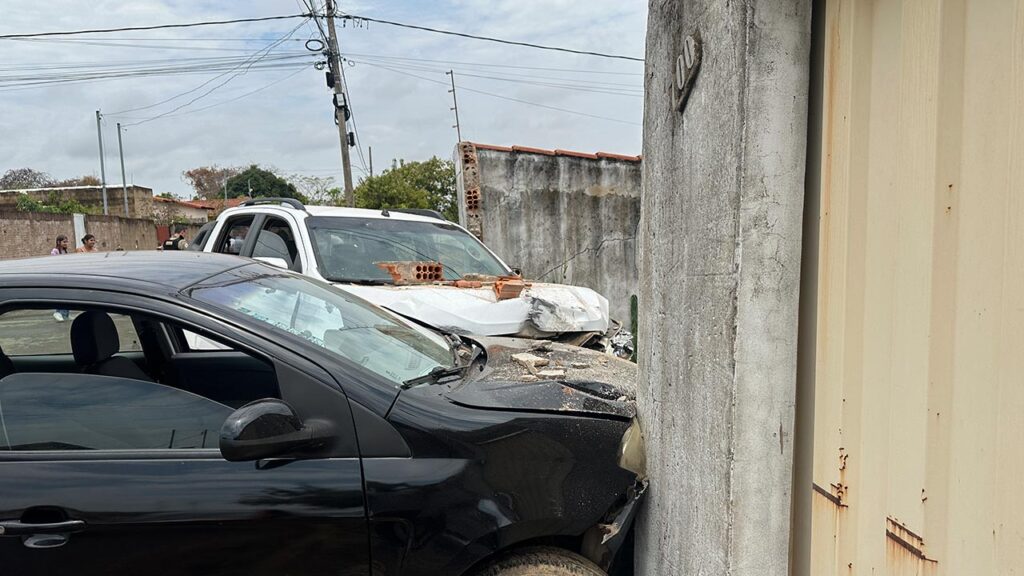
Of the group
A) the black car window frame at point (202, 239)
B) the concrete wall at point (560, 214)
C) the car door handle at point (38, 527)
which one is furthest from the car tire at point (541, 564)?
the concrete wall at point (560, 214)

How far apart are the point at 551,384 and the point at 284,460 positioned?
103cm

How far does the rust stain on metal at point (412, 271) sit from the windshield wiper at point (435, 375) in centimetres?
280

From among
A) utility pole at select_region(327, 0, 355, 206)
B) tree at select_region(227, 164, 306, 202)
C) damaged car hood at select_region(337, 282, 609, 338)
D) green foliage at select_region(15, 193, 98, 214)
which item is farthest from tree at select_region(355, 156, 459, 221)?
tree at select_region(227, 164, 306, 202)

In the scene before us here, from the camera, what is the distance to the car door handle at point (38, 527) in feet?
6.24

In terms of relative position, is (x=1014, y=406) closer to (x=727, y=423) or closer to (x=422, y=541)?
(x=727, y=423)

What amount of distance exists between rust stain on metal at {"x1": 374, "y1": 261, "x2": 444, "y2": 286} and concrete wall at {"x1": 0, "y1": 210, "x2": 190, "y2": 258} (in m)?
18.1

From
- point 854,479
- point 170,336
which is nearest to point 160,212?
point 170,336

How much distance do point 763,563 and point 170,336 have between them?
291 cm

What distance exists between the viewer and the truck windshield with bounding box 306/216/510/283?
5.42 metres

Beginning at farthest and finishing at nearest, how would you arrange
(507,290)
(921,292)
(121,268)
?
1. (507,290)
2. (121,268)
3. (921,292)

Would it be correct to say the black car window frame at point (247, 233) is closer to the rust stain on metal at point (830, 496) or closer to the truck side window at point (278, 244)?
the truck side window at point (278, 244)

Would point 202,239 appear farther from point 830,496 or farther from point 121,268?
point 830,496

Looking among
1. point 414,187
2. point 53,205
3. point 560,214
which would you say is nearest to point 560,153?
point 560,214

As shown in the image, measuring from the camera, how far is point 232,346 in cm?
214
